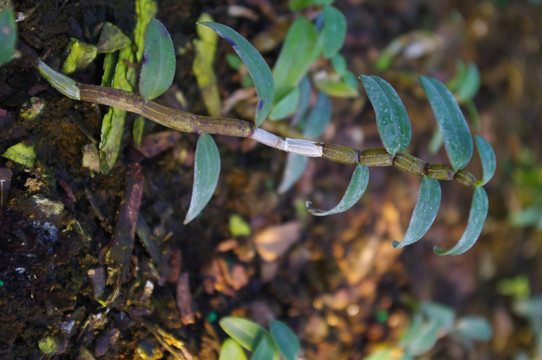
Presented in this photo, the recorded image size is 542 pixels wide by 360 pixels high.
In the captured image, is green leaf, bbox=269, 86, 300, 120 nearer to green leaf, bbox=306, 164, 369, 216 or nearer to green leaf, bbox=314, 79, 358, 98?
green leaf, bbox=314, 79, 358, 98

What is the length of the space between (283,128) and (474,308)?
37.1 inches

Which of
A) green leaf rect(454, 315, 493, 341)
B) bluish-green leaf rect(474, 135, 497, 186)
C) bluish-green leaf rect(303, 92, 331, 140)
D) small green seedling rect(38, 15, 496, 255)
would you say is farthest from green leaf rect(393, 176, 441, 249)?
green leaf rect(454, 315, 493, 341)

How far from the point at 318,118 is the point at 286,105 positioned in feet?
0.52

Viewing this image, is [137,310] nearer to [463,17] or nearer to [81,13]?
[81,13]

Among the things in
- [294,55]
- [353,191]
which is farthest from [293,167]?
[353,191]

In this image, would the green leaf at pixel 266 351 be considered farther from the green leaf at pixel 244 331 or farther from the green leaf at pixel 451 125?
the green leaf at pixel 451 125

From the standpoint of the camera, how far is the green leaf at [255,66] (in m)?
0.70

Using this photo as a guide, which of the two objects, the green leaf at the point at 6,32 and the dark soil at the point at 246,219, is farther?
the dark soil at the point at 246,219

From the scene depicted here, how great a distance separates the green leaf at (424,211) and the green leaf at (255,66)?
0.29 meters

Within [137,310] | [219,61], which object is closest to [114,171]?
[137,310]

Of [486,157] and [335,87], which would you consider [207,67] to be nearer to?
[335,87]

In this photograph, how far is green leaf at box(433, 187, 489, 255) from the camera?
76 cm

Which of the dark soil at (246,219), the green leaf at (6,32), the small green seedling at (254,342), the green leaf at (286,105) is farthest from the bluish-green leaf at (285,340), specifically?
the green leaf at (6,32)

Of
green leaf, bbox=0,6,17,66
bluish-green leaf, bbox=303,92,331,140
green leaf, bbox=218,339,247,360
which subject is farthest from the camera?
bluish-green leaf, bbox=303,92,331,140
